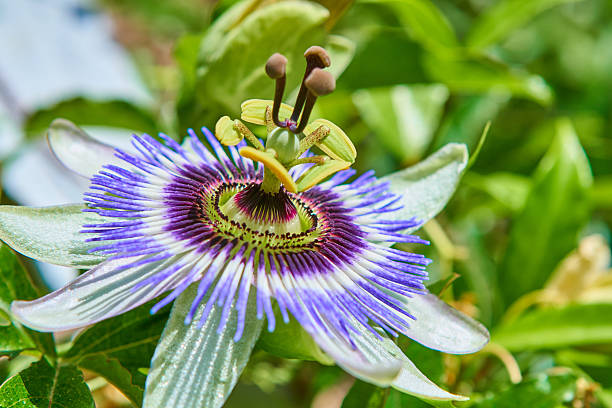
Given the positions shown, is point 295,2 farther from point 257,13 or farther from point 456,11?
point 456,11

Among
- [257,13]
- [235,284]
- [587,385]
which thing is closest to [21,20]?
[257,13]

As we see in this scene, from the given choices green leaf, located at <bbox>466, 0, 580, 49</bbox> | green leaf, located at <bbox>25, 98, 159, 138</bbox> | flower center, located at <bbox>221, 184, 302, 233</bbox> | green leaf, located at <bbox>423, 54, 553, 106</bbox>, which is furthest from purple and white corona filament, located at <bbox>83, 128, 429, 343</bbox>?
green leaf, located at <bbox>466, 0, 580, 49</bbox>

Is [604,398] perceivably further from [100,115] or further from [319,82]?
[100,115]

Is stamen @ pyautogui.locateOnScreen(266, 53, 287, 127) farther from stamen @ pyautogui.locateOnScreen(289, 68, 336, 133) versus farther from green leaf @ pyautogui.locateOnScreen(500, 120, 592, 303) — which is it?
green leaf @ pyautogui.locateOnScreen(500, 120, 592, 303)

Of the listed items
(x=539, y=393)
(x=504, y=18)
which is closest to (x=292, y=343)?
(x=539, y=393)

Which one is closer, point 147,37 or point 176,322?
point 176,322

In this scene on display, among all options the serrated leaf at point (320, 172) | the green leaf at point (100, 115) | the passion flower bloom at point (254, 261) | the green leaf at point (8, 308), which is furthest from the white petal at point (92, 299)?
the green leaf at point (100, 115)

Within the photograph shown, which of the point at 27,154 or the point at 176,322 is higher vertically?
the point at 27,154

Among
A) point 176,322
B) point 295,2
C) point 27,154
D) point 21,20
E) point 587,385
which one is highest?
point 21,20
